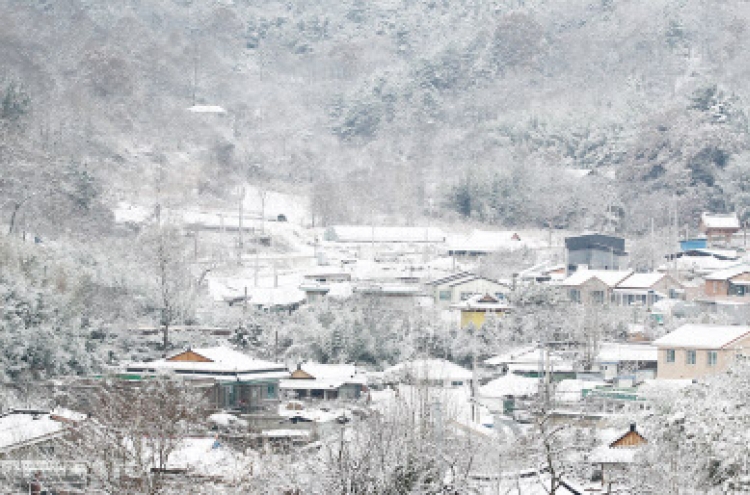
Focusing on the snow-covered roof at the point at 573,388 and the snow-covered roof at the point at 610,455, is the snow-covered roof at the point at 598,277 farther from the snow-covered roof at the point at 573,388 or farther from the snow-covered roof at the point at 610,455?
the snow-covered roof at the point at 610,455

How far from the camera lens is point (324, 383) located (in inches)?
926

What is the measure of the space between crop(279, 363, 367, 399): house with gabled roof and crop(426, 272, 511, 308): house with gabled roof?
786 cm

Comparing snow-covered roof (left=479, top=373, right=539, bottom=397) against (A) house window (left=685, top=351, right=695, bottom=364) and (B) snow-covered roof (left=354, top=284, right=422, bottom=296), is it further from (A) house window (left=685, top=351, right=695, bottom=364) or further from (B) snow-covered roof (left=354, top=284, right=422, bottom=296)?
(B) snow-covered roof (left=354, top=284, right=422, bottom=296)

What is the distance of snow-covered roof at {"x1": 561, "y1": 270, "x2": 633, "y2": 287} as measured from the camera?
33075 millimetres

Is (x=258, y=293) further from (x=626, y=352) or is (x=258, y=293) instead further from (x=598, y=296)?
(x=626, y=352)

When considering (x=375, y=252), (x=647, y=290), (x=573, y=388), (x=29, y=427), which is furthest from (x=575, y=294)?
(x=29, y=427)

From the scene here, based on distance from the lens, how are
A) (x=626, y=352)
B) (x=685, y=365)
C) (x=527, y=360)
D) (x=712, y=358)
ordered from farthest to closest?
(x=626, y=352) → (x=527, y=360) → (x=685, y=365) → (x=712, y=358)

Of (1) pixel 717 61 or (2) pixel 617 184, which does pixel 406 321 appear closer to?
(2) pixel 617 184

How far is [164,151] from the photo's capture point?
51.3m

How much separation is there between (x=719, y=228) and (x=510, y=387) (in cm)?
2140

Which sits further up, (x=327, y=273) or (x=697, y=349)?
(x=327, y=273)

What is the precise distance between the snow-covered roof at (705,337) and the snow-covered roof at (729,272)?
7.43 meters

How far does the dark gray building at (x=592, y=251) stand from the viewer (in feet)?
123

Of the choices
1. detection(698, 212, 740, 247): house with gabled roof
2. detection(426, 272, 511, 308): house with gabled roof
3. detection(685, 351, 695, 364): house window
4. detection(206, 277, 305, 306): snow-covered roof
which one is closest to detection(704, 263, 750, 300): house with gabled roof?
detection(426, 272, 511, 308): house with gabled roof
